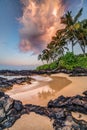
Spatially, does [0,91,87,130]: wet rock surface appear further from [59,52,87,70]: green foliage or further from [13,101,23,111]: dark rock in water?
[59,52,87,70]: green foliage

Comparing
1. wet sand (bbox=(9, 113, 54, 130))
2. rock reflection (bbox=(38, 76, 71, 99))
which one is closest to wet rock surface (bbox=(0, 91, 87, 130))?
wet sand (bbox=(9, 113, 54, 130))

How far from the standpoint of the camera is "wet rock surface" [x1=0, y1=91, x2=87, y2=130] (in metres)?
5.00

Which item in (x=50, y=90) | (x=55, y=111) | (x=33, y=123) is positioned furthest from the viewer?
(x=50, y=90)

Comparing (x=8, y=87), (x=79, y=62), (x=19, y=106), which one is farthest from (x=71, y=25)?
(x=19, y=106)

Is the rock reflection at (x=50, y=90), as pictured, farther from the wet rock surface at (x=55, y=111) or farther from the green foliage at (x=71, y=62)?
the green foliage at (x=71, y=62)

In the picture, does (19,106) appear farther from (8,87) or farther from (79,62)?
(79,62)

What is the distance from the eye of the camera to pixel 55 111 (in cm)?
582

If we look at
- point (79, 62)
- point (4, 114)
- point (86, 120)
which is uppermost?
point (79, 62)

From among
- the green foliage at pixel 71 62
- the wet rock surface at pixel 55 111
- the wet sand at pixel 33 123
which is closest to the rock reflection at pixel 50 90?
the wet rock surface at pixel 55 111

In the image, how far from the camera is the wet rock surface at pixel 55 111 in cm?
500

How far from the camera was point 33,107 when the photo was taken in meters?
6.34

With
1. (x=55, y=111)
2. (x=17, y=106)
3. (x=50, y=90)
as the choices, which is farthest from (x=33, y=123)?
(x=50, y=90)

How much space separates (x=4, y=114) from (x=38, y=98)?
2722mm

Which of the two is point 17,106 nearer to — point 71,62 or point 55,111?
point 55,111
